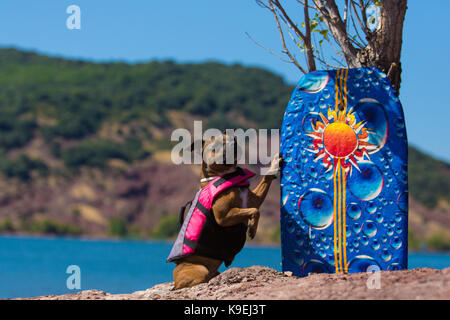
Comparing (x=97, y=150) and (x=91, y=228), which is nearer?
(x=91, y=228)

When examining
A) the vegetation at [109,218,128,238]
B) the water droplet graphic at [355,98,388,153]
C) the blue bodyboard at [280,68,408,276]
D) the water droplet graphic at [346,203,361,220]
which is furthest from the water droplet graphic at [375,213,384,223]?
the vegetation at [109,218,128,238]

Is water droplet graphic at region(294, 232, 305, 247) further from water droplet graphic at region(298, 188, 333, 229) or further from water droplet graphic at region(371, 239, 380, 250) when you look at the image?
water droplet graphic at region(371, 239, 380, 250)

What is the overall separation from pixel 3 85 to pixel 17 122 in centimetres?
1540

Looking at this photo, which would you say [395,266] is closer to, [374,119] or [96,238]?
[374,119]

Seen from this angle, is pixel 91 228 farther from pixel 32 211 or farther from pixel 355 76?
pixel 355 76

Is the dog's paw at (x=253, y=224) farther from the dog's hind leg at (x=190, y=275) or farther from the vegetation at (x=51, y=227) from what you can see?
the vegetation at (x=51, y=227)

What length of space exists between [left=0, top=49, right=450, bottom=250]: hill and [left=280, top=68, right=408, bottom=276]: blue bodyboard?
1291 inches

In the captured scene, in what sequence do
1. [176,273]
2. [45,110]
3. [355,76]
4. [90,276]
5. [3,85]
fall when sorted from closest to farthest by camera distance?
1. [176,273]
2. [355,76]
3. [90,276]
4. [45,110]
5. [3,85]

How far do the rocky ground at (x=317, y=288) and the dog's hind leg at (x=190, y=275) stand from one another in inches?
2.3

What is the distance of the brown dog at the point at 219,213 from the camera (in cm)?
521

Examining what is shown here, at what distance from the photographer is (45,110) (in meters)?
53.0

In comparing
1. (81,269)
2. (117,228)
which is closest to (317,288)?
(81,269)

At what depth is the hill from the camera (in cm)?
4128
